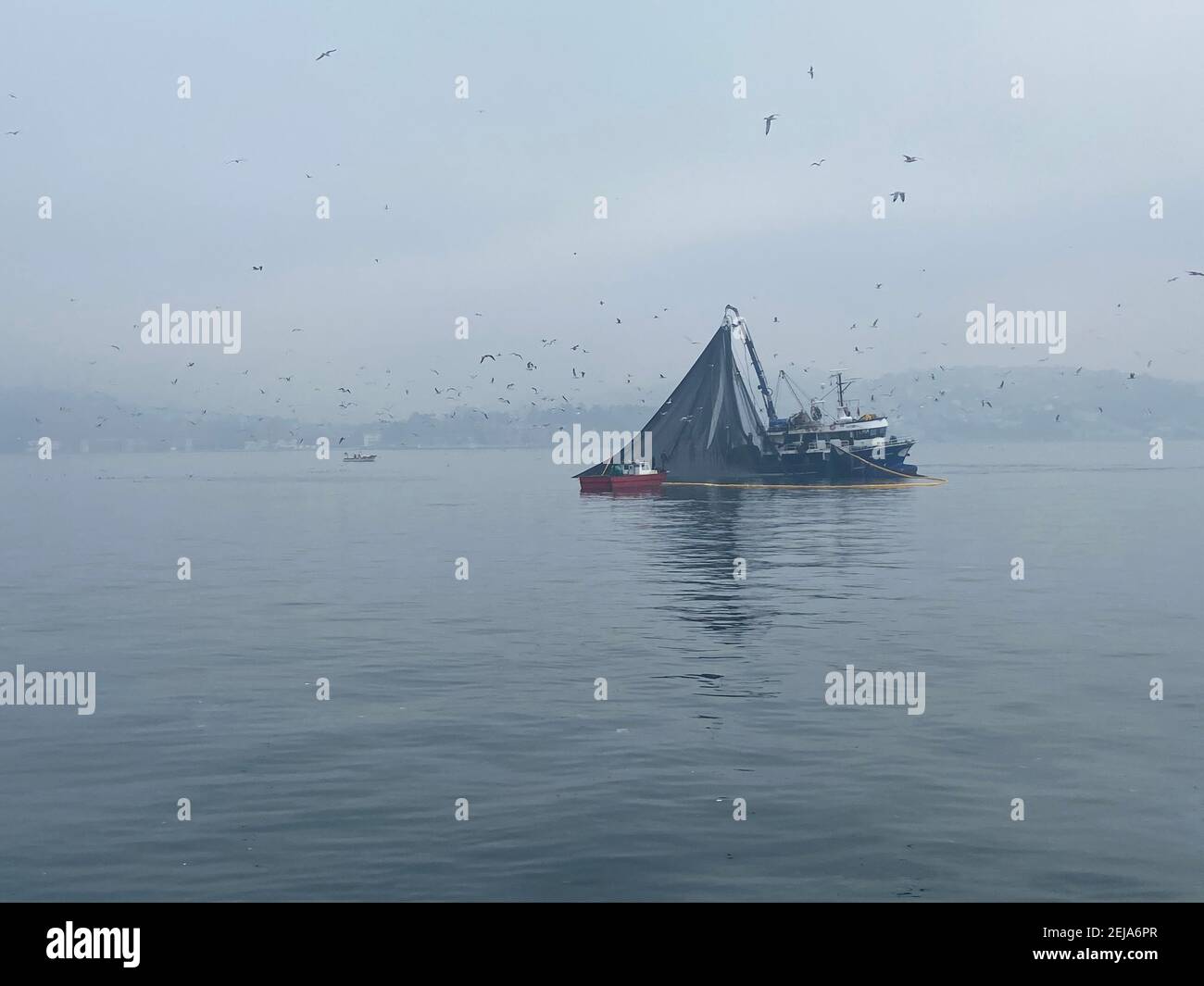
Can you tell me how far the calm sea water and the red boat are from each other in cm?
8550

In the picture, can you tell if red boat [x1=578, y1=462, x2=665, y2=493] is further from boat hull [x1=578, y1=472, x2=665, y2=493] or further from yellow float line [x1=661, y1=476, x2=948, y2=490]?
yellow float line [x1=661, y1=476, x2=948, y2=490]

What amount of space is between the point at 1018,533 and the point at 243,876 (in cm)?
8128

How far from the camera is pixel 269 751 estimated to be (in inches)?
1038

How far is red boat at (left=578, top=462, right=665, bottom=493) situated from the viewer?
15512 cm

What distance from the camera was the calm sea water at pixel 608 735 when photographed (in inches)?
736

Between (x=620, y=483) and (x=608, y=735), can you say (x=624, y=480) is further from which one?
(x=608, y=735)

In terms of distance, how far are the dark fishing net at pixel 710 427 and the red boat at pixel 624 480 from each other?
16.3 ft

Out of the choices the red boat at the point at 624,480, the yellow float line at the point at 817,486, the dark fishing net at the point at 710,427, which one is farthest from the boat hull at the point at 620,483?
the yellow float line at the point at 817,486

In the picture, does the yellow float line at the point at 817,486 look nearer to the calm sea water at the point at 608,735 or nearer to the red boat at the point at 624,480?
the red boat at the point at 624,480

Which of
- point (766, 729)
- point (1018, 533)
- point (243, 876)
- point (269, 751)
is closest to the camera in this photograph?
point (243, 876)

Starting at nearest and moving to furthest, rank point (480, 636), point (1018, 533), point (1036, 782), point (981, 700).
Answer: point (1036, 782) → point (981, 700) → point (480, 636) → point (1018, 533)

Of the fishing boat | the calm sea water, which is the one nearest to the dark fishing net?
the fishing boat
